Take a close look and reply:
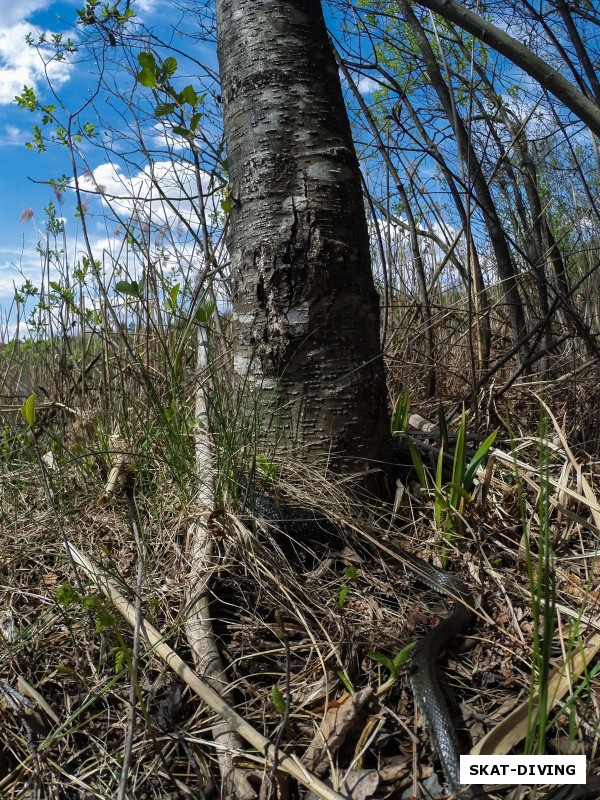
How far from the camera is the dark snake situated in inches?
47.9

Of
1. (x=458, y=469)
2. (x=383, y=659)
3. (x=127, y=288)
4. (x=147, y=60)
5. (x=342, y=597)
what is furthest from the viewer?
(x=127, y=288)

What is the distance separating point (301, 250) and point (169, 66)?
79 centimetres

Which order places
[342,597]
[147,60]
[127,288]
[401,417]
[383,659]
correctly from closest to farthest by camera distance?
[383,659] < [342,597] < [147,60] < [127,288] < [401,417]

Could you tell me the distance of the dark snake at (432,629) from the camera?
1217mm

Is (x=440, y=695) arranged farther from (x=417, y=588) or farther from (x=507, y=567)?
(x=507, y=567)

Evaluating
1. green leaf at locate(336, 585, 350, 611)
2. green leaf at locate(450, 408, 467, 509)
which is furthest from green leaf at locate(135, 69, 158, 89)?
green leaf at locate(336, 585, 350, 611)

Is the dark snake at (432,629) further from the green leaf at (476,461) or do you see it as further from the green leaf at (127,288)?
the green leaf at (127,288)

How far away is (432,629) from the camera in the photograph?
5.06 feet

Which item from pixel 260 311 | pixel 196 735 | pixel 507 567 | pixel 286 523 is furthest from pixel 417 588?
pixel 260 311

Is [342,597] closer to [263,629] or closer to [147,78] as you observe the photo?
[263,629]

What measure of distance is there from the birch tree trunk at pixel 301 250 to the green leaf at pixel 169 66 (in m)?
0.22

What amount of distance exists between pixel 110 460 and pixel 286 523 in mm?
729

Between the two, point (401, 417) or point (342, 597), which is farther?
point (401, 417)

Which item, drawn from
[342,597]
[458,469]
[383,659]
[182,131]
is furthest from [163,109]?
[383,659]
